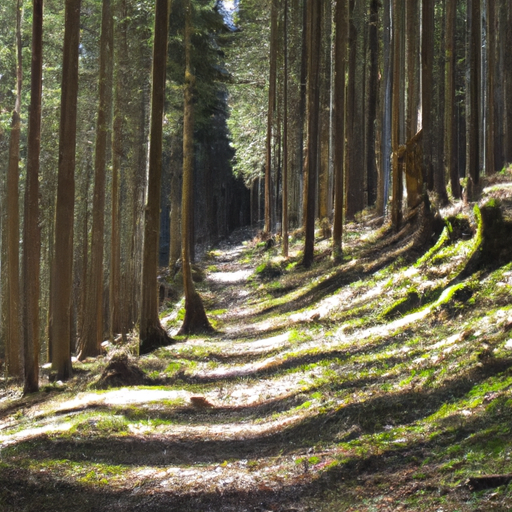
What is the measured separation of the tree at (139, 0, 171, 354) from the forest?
4 cm

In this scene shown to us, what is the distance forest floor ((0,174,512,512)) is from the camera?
177 inches

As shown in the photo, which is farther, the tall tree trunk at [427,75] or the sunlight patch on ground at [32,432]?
the tall tree trunk at [427,75]

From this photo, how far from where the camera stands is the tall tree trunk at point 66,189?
38.0 ft

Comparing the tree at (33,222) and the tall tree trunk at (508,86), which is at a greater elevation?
the tall tree trunk at (508,86)

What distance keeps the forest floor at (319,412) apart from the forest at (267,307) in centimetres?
3

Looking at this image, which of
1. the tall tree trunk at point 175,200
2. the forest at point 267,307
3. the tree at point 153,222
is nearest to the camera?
the forest at point 267,307

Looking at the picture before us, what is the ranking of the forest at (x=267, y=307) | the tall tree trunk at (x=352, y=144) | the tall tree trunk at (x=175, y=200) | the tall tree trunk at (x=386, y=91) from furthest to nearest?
the tall tree trunk at (x=175, y=200)
the tall tree trunk at (x=352, y=144)
the tall tree trunk at (x=386, y=91)
the forest at (x=267, y=307)

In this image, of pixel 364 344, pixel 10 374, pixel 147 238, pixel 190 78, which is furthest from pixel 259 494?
pixel 10 374

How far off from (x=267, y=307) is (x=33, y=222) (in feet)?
22.1

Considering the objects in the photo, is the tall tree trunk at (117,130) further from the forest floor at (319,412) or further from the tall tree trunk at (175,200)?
the tall tree trunk at (175,200)

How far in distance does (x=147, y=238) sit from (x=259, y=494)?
27.3 feet

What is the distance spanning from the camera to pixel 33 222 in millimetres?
11070

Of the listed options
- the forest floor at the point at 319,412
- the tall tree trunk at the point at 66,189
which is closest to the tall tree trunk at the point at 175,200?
the tall tree trunk at the point at 66,189

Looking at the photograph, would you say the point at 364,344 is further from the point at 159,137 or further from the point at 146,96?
the point at 146,96
